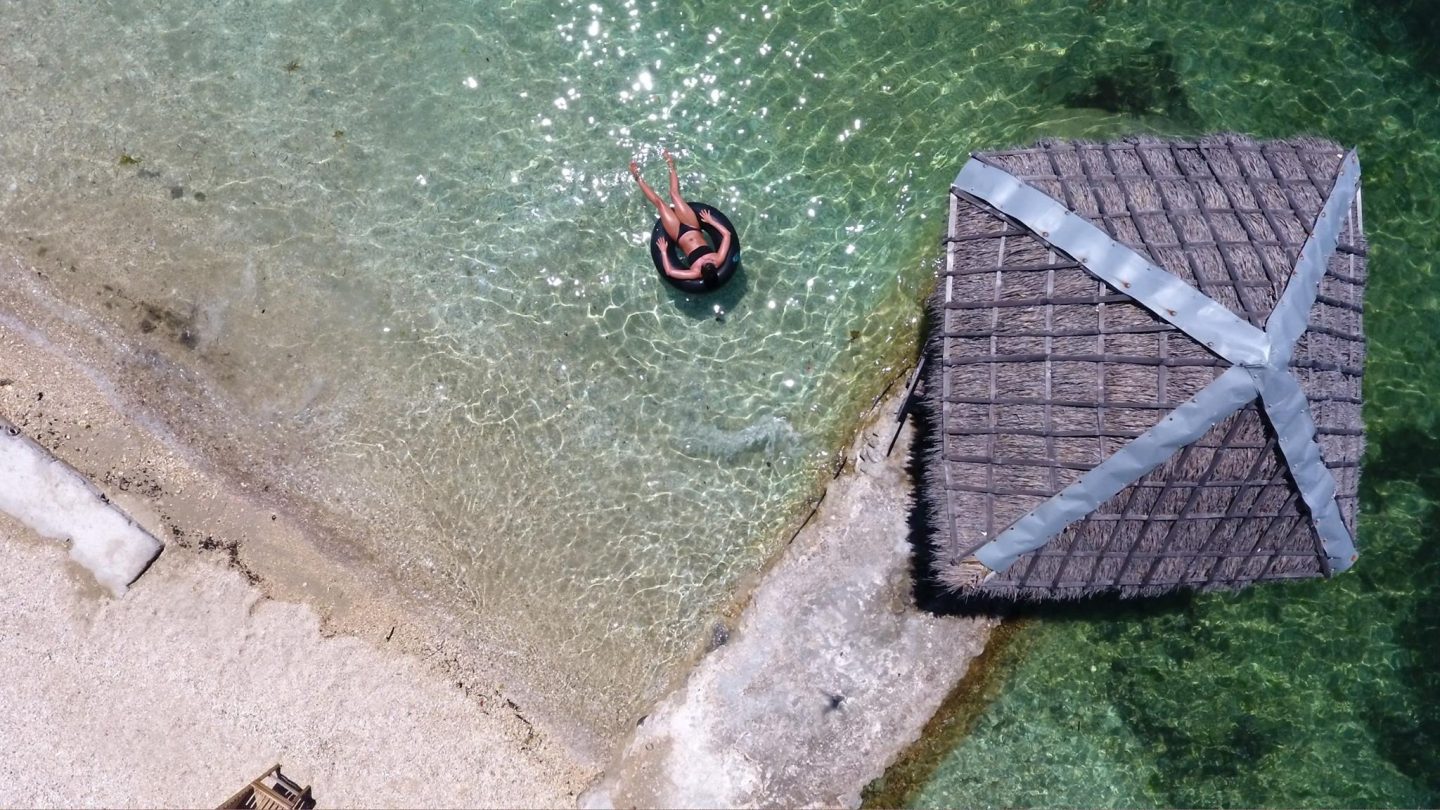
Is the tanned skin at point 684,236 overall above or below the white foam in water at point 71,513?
above

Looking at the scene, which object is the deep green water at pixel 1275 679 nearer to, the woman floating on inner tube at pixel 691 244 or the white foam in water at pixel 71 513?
the woman floating on inner tube at pixel 691 244

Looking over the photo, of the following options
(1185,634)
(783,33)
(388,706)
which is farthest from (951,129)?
(388,706)

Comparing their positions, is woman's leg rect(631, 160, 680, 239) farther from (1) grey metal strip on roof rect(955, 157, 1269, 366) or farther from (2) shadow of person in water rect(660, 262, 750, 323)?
(1) grey metal strip on roof rect(955, 157, 1269, 366)

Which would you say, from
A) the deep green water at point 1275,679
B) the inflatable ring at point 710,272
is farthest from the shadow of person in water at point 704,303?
the deep green water at point 1275,679

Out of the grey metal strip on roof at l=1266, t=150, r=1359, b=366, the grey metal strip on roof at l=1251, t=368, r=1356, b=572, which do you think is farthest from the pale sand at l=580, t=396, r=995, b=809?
the grey metal strip on roof at l=1266, t=150, r=1359, b=366

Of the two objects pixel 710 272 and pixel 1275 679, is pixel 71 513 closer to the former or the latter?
pixel 710 272

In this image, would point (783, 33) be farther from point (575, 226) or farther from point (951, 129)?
point (575, 226)
